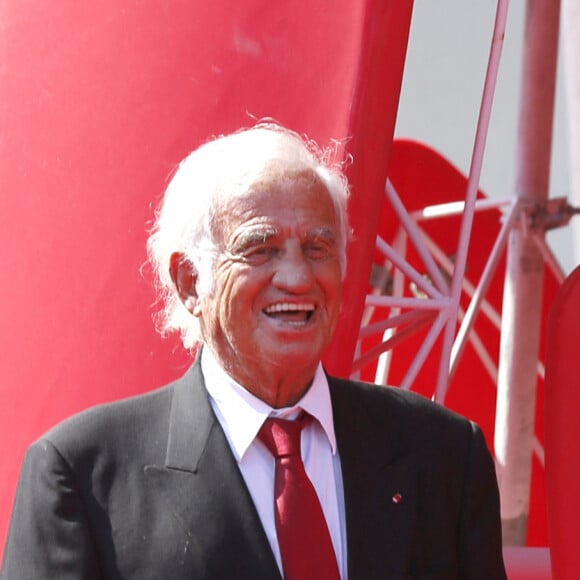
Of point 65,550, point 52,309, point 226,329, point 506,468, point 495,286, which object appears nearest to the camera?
point 65,550

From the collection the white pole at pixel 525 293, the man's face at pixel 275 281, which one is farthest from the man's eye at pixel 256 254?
the white pole at pixel 525 293

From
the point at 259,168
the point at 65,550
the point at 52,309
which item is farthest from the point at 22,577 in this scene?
the point at 52,309

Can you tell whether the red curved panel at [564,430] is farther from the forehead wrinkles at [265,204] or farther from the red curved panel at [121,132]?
the forehead wrinkles at [265,204]

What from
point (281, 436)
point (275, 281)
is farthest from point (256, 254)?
point (281, 436)

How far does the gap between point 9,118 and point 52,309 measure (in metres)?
0.55

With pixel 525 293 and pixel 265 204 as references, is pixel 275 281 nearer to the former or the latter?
pixel 265 204

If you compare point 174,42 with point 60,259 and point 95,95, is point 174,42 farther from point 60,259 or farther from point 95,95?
point 60,259

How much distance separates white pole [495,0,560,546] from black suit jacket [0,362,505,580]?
332cm

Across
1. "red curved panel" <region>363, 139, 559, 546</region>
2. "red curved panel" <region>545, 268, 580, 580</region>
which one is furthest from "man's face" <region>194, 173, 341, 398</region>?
"red curved panel" <region>363, 139, 559, 546</region>

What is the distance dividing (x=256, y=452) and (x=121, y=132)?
61.2 inches

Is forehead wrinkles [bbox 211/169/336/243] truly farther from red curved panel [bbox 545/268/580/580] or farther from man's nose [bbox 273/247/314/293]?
red curved panel [bbox 545/268/580/580]

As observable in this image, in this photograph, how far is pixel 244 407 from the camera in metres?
2.02

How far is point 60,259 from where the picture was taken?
11.0ft

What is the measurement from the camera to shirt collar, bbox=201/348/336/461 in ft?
6.58
